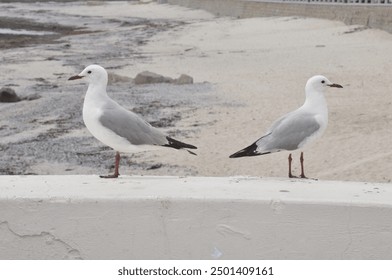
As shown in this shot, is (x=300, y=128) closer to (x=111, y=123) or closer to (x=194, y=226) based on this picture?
(x=111, y=123)

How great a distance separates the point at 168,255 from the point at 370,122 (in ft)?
28.4

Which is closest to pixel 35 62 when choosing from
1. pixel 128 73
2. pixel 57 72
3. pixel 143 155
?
pixel 57 72

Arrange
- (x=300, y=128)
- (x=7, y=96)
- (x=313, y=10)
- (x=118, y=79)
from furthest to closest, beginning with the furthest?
1. (x=313, y=10)
2. (x=118, y=79)
3. (x=7, y=96)
4. (x=300, y=128)

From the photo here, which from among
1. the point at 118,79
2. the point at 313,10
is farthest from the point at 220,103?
the point at 313,10

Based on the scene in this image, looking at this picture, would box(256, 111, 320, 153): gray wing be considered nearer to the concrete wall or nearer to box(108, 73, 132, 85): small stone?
box(108, 73, 132, 85): small stone

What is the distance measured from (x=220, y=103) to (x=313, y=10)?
20584 mm

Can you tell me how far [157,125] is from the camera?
459 inches

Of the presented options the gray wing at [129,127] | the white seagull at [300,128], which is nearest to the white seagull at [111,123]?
the gray wing at [129,127]

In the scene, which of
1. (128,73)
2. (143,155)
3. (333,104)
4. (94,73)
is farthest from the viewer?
(128,73)

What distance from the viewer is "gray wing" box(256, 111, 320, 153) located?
460 centimetres

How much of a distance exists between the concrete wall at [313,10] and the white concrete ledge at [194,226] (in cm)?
2250

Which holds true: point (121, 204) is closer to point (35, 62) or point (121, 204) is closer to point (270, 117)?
point (270, 117)

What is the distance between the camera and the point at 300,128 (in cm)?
461

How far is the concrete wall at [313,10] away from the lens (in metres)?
25.5
